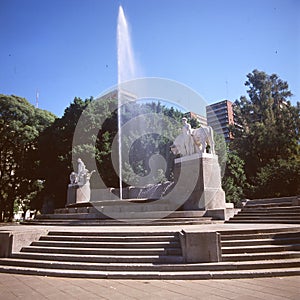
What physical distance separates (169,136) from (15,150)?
18.8 m

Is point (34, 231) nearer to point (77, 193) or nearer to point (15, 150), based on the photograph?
point (77, 193)

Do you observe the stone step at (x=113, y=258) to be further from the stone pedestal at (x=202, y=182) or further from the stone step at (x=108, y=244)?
the stone pedestal at (x=202, y=182)

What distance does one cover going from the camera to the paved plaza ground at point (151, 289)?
4906mm

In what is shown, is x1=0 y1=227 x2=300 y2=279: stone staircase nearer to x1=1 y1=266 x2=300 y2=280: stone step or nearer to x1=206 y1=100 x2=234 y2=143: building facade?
x1=1 y1=266 x2=300 y2=280: stone step

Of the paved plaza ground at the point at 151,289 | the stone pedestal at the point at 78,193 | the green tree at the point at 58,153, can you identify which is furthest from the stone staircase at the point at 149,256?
the green tree at the point at 58,153

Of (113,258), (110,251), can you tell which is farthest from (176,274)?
(110,251)

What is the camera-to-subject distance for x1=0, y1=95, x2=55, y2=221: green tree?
1324 inches

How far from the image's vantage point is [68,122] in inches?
1275

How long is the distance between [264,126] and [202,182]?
85.5 ft

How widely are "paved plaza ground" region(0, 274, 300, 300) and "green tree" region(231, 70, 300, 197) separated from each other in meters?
28.1

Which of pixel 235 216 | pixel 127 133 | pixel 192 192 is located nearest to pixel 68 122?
pixel 127 133

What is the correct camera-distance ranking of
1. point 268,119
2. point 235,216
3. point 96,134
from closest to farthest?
point 235,216, point 96,134, point 268,119

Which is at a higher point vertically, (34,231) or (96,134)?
(96,134)

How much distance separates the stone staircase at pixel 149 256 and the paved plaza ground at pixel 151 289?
0.98 feet
